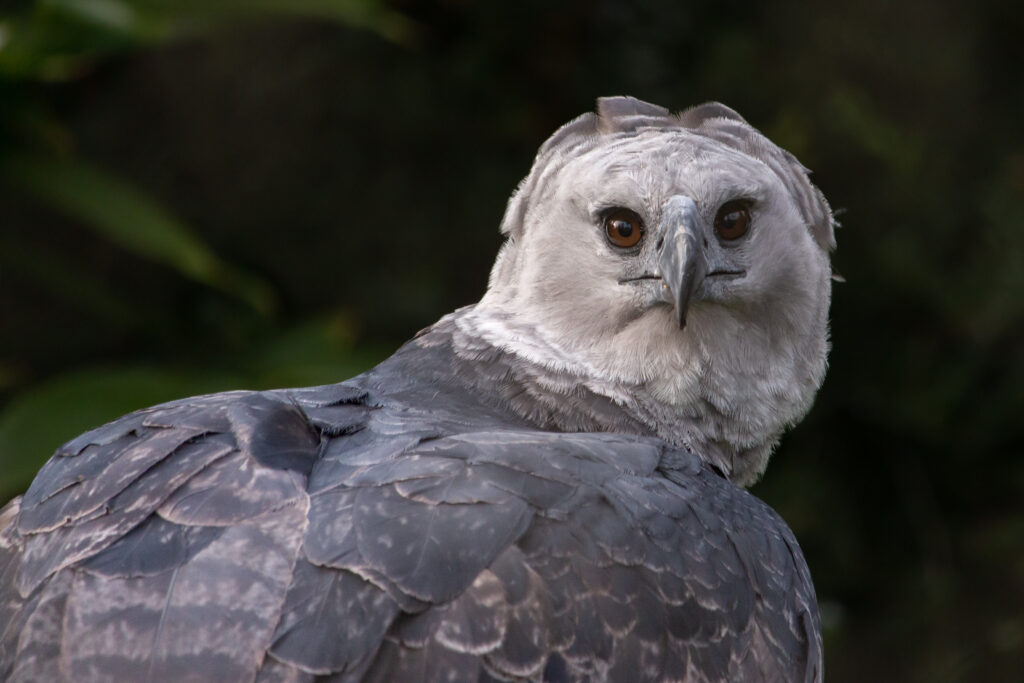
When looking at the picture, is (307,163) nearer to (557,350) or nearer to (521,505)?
(557,350)

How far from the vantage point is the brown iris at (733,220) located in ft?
9.32

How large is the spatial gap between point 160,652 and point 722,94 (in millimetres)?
4308

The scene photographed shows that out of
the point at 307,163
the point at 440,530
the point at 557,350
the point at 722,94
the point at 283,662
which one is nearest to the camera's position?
the point at 283,662

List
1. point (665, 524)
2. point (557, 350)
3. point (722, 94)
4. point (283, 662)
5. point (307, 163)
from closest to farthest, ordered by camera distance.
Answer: point (283, 662) < point (665, 524) < point (557, 350) < point (722, 94) < point (307, 163)

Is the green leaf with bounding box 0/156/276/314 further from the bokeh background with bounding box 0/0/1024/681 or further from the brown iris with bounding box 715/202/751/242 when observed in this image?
the brown iris with bounding box 715/202/751/242

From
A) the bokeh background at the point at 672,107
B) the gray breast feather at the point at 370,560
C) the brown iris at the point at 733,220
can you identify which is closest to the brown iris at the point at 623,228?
the brown iris at the point at 733,220

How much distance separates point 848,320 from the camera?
221 inches

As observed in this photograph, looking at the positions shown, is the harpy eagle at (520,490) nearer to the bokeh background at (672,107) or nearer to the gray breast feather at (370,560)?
the gray breast feather at (370,560)

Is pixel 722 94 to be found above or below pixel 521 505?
above

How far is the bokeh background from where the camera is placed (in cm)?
545

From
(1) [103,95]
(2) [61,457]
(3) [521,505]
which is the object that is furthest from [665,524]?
(1) [103,95]

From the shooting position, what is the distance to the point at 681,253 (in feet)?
8.67

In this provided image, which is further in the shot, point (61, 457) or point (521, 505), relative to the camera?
point (61, 457)

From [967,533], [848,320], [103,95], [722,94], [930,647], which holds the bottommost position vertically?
[930,647]
